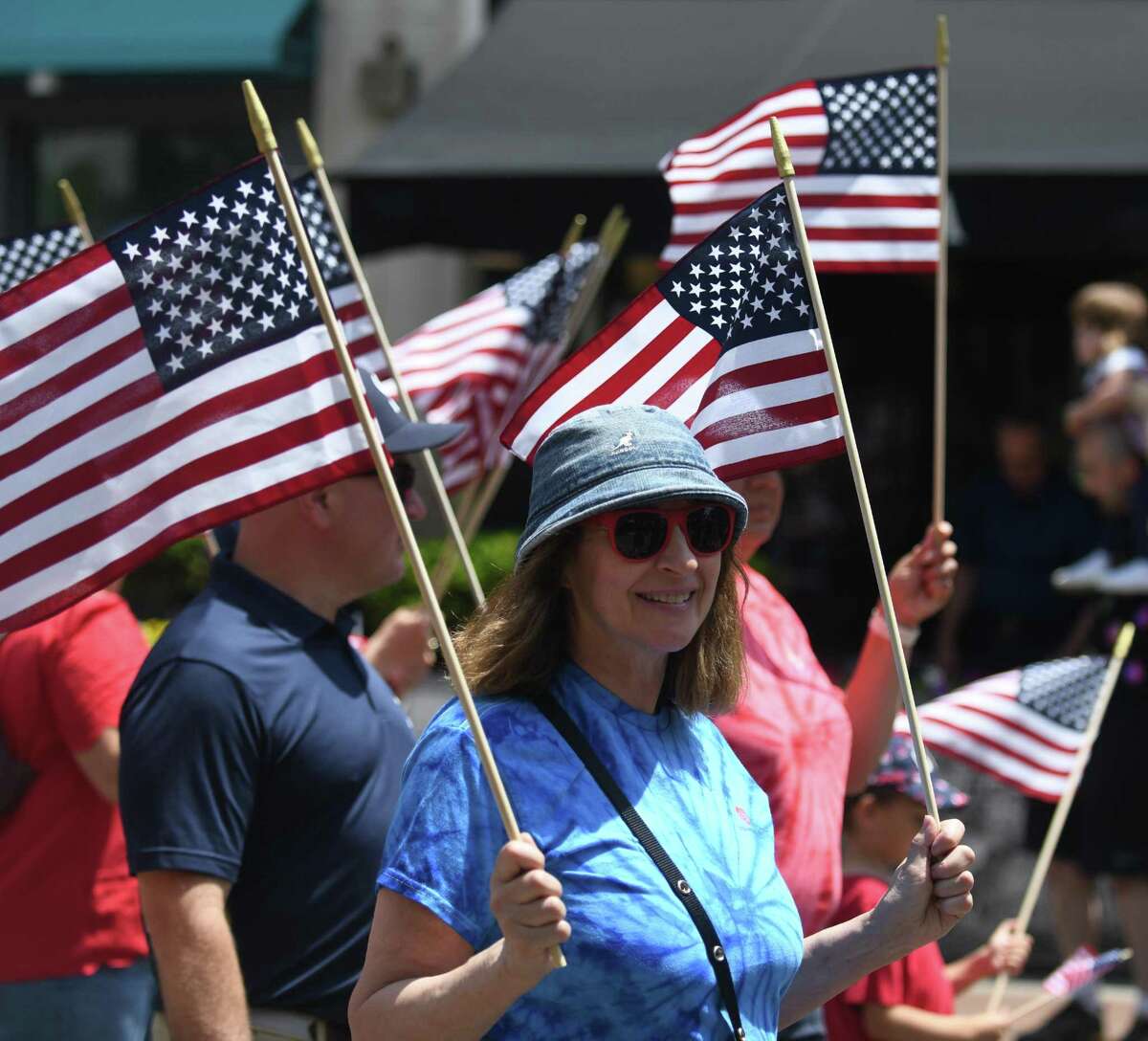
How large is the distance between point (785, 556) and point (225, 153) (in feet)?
14.6

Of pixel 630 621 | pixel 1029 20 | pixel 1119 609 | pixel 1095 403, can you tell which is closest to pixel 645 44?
pixel 1029 20

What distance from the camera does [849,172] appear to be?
450 cm

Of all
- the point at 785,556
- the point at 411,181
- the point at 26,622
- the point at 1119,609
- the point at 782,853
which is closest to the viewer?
the point at 26,622

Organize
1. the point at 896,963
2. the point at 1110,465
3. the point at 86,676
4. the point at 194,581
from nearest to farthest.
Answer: the point at 896,963
the point at 86,676
the point at 1110,465
the point at 194,581

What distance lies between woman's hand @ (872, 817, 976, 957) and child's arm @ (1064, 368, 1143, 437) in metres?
4.52

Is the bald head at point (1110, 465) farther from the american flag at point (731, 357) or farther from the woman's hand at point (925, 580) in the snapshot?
the american flag at point (731, 357)

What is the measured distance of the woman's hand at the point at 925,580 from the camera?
3.97 metres

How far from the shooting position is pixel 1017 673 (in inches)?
193

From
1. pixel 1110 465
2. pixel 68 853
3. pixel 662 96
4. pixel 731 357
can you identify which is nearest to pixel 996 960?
pixel 731 357

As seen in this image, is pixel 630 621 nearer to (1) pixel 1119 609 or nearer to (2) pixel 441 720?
(2) pixel 441 720

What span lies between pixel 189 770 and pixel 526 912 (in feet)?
3.54

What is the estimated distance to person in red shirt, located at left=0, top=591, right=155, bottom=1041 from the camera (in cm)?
391

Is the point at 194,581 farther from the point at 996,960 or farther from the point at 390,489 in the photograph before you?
the point at 390,489

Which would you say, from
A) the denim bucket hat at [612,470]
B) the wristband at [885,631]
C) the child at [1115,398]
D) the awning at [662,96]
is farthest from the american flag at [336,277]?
the child at [1115,398]
